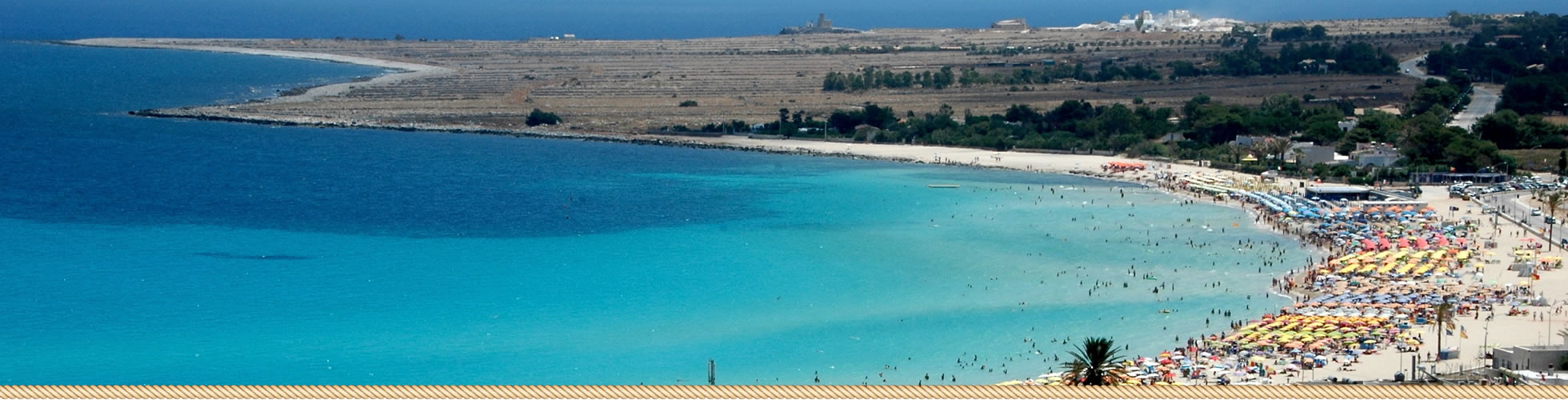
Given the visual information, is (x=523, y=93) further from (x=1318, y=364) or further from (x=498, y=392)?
(x=498, y=392)

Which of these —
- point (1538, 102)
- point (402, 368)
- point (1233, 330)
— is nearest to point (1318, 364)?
point (1233, 330)

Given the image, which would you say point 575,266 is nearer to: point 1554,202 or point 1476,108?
point 1554,202

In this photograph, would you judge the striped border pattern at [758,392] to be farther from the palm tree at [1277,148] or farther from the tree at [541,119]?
the tree at [541,119]

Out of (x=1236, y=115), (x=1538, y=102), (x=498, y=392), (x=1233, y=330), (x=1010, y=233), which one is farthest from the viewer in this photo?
(x=1538, y=102)

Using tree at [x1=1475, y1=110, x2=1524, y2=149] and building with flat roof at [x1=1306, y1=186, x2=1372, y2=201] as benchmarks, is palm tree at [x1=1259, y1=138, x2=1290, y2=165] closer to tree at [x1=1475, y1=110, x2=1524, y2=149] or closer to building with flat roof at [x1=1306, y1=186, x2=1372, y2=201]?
building with flat roof at [x1=1306, y1=186, x2=1372, y2=201]

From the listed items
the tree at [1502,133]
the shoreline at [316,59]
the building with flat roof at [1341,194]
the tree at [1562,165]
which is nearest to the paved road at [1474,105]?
the tree at [1502,133]
